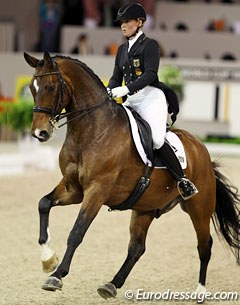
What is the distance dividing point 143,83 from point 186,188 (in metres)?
0.83

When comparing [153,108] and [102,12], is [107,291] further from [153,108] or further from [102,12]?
[102,12]

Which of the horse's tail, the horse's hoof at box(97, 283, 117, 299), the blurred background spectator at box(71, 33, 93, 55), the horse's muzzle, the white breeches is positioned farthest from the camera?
the blurred background spectator at box(71, 33, 93, 55)

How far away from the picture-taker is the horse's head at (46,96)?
18.0 ft

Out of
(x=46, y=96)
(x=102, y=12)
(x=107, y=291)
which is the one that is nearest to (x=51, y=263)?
(x=107, y=291)

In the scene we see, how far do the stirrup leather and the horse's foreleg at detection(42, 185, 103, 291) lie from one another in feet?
2.60

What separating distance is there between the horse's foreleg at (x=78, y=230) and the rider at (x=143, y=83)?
0.73 m

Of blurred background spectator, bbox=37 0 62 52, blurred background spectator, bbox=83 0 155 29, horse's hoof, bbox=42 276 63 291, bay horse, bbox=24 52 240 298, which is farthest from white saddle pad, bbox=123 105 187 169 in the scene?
blurred background spectator, bbox=83 0 155 29

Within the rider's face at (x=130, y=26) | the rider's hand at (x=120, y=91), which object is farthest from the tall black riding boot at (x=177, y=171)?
the rider's face at (x=130, y=26)

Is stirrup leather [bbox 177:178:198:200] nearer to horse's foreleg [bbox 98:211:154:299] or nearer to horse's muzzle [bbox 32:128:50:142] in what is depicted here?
horse's foreleg [bbox 98:211:154:299]

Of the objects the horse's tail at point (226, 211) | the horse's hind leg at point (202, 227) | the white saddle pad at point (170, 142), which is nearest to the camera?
the white saddle pad at point (170, 142)

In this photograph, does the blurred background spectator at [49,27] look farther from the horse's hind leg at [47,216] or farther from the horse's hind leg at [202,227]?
the horse's hind leg at [47,216]

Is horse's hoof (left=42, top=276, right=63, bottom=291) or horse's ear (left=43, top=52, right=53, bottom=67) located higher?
horse's ear (left=43, top=52, right=53, bottom=67)

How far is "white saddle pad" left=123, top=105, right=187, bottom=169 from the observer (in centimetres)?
593

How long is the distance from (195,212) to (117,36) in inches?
504
